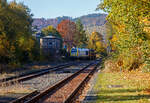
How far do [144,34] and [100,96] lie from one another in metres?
3.34

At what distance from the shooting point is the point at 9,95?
11500mm

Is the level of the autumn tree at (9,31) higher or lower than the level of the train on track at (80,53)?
higher

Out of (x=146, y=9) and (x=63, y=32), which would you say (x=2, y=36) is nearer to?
(x=146, y=9)

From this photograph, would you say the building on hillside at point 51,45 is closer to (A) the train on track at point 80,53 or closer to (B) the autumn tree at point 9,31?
(A) the train on track at point 80,53

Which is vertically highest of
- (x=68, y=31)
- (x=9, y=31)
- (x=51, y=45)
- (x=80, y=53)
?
(x=68, y=31)

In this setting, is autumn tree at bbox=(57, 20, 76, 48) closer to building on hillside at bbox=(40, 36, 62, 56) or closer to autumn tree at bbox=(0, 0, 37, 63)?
building on hillside at bbox=(40, 36, 62, 56)

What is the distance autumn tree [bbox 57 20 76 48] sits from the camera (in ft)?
305

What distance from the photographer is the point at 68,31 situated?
9706cm

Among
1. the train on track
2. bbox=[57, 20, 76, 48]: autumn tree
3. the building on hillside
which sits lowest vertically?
the train on track

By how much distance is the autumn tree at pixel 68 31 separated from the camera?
93.0 metres

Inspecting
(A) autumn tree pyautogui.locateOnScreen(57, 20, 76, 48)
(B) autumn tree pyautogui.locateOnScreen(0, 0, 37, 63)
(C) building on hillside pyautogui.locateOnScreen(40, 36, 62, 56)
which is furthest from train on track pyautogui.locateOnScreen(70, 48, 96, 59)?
(A) autumn tree pyautogui.locateOnScreen(57, 20, 76, 48)

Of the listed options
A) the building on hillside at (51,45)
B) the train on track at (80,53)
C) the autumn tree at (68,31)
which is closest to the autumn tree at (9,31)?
the building on hillside at (51,45)

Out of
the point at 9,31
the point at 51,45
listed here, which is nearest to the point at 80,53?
the point at 51,45

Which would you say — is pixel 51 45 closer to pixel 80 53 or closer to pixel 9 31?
pixel 80 53
